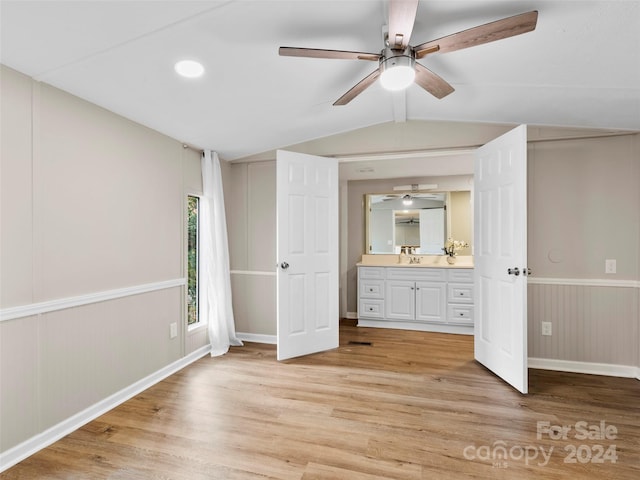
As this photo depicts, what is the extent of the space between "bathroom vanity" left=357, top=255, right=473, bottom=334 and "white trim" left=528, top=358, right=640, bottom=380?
3.78 ft

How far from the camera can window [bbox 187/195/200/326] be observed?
11.8 feet

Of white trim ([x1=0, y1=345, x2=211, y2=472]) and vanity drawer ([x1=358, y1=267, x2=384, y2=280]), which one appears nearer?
white trim ([x1=0, y1=345, x2=211, y2=472])

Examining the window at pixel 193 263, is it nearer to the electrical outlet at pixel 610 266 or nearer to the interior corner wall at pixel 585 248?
the interior corner wall at pixel 585 248

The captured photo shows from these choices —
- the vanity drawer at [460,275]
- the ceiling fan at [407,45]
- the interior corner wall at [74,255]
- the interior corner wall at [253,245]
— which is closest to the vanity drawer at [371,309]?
the vanity drawer at [460,275]

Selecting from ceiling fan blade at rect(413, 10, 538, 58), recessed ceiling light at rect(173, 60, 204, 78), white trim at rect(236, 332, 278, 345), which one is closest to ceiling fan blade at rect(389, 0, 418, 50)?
ceiling fan blade at rect(413, 10, 538, 58)

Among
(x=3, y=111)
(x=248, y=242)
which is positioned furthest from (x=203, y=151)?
(x=3, y=111)

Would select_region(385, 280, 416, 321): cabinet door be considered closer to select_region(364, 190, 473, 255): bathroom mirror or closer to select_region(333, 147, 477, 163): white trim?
select_region(364, 190, 473, 255): bathroom mirror

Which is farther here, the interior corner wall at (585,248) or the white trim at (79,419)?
the interior corner wall at (585,248)

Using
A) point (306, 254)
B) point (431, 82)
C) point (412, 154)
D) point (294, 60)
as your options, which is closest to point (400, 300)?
point (306, 254)

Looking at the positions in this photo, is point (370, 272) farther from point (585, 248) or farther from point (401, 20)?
point (401, 20)

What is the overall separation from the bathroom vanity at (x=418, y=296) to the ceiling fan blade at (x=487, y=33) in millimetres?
3281

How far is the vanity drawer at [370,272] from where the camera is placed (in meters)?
4.79

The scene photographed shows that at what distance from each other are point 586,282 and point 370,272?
245 centimetres

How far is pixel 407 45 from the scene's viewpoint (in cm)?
172
